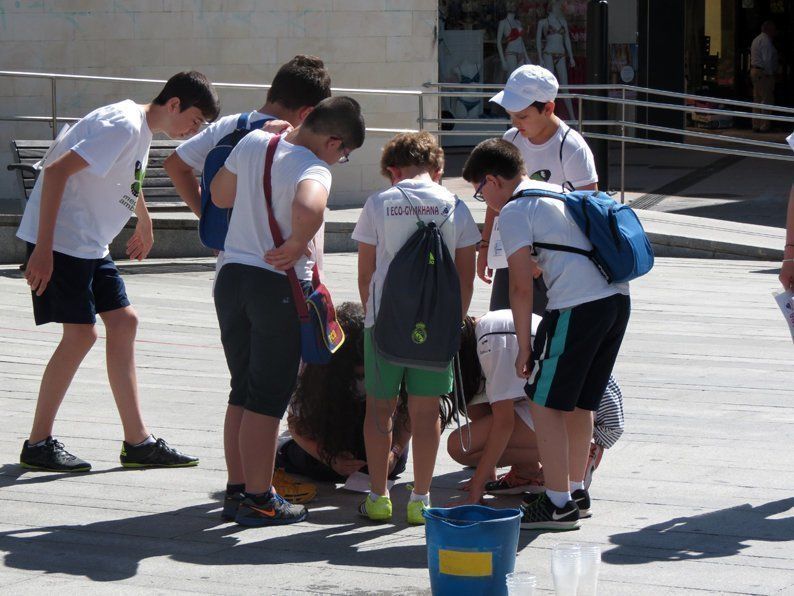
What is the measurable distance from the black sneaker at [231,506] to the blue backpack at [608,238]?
1509mm

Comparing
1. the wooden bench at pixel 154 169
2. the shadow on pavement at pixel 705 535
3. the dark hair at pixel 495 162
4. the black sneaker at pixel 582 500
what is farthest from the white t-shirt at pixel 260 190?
the wooden bench at pixel 154 169

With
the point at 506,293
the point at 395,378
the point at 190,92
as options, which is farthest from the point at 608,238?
the point at 190,92

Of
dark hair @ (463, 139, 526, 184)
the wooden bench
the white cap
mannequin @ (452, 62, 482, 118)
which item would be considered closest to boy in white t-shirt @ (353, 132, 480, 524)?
dark hair @ (463, 139, 526, 184)

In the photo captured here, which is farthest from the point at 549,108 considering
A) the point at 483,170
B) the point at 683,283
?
the point at 683,283

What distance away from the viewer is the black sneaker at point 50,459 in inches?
238

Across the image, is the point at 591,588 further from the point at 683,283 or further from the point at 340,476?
the point at 683,283

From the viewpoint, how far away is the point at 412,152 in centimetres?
541

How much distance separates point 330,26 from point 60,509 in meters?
10.4

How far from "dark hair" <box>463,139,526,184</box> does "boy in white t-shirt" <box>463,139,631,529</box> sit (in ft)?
0.62

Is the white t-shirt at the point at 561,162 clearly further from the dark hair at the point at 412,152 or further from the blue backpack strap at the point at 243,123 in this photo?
the blue backpack strap at the point at 243,123

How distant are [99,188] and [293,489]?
4.95ft

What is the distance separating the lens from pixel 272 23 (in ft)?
49.4

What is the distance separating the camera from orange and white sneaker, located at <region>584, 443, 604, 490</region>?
564cm

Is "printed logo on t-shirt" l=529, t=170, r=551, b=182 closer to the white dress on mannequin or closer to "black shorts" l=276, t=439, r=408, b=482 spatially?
"black shorts" l=276, t=439, r=408, b=482
